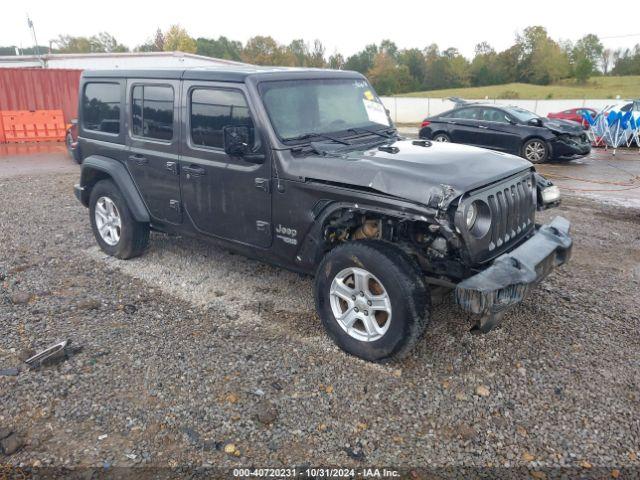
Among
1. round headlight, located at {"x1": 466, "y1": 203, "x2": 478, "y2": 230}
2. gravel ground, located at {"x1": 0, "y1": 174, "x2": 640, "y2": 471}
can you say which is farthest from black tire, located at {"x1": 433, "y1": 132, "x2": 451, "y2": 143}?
round headlight, located at {"x1": 466, "y1": 203, "x2": 478, "y2": 230}

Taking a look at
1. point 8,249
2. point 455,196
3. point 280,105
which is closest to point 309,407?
point 455,196

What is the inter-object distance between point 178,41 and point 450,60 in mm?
36692

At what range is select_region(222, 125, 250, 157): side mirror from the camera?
3832 mm

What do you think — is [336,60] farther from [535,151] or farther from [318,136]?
[318,136]

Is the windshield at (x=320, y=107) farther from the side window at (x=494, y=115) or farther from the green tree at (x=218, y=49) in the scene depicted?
the green tree at (x=218, y=49)

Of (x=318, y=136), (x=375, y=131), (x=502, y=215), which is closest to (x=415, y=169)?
(x=502, y=215)

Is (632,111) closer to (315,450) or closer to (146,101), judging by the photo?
(146,101)

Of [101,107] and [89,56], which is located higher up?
[89,56]

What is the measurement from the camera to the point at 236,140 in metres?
3.89

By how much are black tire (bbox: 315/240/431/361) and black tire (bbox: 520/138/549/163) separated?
10.5 m

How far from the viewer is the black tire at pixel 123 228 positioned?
17.6ft

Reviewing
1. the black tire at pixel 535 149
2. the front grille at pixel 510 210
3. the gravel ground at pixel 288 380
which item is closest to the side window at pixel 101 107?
the gravel ground at pixel 288 380

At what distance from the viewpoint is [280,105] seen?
162 inches

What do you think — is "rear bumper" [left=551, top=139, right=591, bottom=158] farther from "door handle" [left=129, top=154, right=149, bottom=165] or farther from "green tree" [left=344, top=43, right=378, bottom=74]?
"green tree" [left=344, top=43, right=378, bottom=74]
